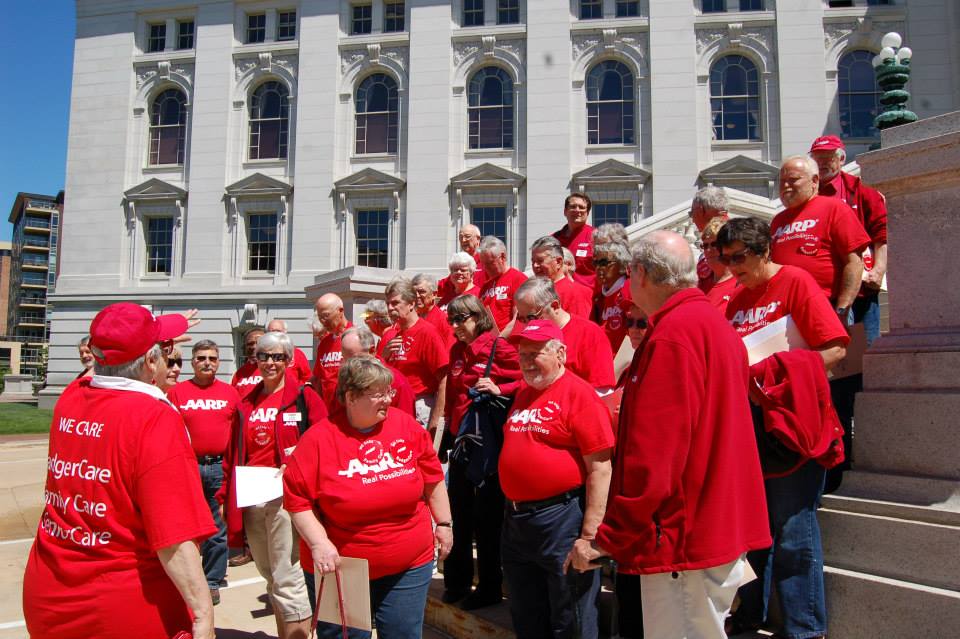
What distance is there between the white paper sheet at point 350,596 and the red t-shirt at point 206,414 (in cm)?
308

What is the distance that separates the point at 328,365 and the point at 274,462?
2056 mm

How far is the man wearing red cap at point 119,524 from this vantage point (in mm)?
2488

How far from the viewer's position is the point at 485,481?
4.58 metres

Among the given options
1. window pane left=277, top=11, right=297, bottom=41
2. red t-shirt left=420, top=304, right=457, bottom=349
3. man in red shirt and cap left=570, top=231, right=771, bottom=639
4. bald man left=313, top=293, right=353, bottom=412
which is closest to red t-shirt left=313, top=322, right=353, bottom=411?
bald man left=313, top=293, right=353, bottom=412

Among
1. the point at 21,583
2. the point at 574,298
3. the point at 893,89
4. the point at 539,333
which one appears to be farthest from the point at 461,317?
the point at 893,89

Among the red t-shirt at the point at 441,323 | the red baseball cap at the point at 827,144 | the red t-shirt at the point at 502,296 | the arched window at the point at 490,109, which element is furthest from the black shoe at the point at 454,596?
the arched window at the point at 490,109

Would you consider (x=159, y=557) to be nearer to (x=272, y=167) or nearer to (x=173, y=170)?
(x=272, y=167)

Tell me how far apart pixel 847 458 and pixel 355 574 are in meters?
2.87

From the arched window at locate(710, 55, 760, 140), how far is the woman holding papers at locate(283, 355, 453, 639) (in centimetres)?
2275

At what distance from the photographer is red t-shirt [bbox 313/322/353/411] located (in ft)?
Result: 22.2

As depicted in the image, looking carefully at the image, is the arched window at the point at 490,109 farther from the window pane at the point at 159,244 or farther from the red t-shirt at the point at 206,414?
the red t-shirt at the point at 206,414

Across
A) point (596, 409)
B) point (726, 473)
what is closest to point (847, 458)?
point (596, 409)

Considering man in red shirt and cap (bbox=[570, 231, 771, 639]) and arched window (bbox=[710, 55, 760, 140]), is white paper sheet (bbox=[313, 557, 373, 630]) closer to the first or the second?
man in red shirt and cap (bbox=[570, 231, 771, 639])

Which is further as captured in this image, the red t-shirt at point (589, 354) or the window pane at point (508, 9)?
the window pane at point (508, 9)
